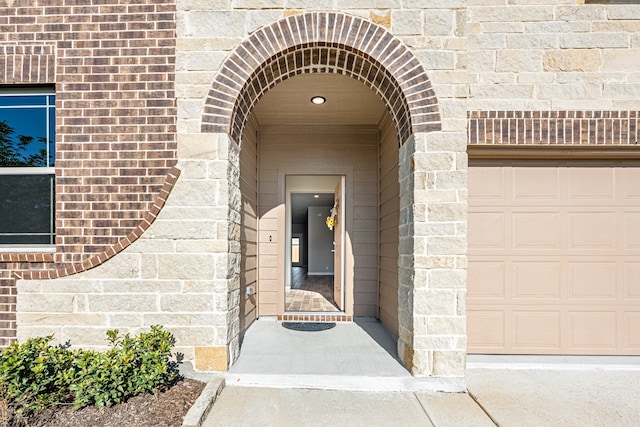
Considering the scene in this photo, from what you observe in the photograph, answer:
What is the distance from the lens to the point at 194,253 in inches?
123

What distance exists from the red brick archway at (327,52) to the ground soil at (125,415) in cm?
232

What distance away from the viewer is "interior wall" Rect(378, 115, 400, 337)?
14.0 feet

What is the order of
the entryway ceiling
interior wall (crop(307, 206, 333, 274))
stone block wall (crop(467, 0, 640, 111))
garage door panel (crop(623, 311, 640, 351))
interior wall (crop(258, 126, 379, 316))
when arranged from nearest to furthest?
stone block wall (crop(467, 0, 640, 111)), garage door panel (crop(623, 311, 640, 351)), the entryway ceiling, interior wall (crop(258, 126, 379, 316)), interior wall (crop(307, 206, 333, 274))

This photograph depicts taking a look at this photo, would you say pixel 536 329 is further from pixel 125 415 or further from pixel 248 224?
pixel 125 415

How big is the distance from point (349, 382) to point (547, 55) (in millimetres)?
3651

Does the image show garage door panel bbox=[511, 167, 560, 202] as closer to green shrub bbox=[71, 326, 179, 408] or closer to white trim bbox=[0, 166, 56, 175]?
green shrub bbox=[71, 326, 179, 408]

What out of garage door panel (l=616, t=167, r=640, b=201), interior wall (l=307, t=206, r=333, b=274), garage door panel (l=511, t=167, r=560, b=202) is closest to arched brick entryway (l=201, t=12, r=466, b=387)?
garage door panel (l=511, t=167, r=560, b=202)

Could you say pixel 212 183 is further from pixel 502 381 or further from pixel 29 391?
pixel 502 381

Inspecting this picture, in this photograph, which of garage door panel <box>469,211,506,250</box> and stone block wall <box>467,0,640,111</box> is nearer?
stone block wall <box>467,0,640,111</box>

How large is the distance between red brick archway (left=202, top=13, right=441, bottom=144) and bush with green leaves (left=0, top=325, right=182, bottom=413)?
2040 mm

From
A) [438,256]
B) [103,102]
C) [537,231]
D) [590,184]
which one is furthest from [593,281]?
[103,102]

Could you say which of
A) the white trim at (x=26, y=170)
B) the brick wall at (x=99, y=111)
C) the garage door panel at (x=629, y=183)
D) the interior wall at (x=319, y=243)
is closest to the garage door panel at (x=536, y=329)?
the garage door panel at (x=629, y=183)

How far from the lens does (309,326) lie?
15.6 ft

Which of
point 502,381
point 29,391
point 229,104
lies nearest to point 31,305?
point 29,391
